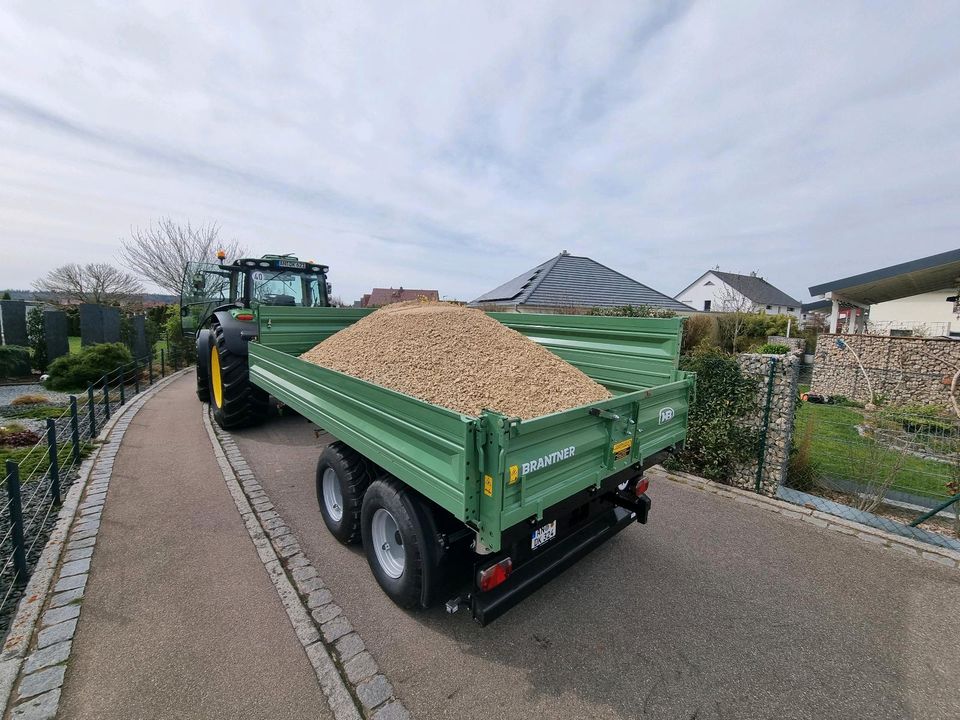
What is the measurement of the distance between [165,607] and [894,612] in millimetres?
4871

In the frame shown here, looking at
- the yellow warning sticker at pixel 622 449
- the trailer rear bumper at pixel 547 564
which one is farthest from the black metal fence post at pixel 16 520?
the yellow warning sticker at pixel 622 449

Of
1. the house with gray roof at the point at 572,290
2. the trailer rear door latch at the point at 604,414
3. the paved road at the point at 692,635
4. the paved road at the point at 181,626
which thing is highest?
the house with gray roof at the point at 572,290

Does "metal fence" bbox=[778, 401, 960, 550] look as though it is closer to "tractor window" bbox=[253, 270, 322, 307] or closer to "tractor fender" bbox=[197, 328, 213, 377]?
"tractor window" bbox=[253, 270, 322, 307]

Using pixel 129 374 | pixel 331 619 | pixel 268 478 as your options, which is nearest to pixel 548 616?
pixel 331 619

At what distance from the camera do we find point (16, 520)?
107 inches

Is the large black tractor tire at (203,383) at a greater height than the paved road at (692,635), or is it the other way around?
the large black tractor tire at (203,383)

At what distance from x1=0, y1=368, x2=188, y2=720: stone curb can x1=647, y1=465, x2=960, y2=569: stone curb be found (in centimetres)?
520

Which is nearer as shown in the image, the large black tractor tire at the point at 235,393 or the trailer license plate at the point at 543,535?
the trailer license plate at the point at 543,535

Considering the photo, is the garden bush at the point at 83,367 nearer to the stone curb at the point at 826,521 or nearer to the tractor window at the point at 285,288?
the tractor window at the point at 285,288

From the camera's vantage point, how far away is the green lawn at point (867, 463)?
15.1 feet

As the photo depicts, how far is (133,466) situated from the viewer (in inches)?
187

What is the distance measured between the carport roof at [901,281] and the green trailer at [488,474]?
13.3 m

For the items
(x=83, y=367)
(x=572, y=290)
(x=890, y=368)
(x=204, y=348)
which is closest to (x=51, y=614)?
(x=204, y=348)

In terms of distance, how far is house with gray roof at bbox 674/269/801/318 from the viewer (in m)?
36.1
